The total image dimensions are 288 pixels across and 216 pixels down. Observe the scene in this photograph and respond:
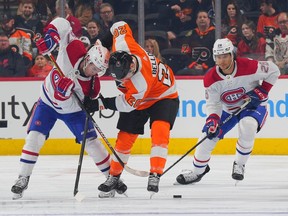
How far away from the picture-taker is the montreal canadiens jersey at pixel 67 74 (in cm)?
611

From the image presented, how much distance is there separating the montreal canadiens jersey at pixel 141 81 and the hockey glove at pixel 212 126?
560mm

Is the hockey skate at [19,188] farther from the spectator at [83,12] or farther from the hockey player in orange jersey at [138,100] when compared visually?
the spectator at [83,12]

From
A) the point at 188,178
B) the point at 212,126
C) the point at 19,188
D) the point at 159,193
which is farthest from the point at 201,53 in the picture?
the point at 19,188

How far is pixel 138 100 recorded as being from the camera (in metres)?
5.90

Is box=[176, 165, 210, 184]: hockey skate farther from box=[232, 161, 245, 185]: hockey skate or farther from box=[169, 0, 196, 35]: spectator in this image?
box=[169, 0, 196, 35]: spectator

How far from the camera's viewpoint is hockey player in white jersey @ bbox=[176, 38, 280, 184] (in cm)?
688

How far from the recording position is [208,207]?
5.61m

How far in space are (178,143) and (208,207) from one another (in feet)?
13.0

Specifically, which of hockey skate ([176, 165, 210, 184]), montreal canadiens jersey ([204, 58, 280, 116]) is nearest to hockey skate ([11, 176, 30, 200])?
hockey skate ([176, 165, 210, 184])

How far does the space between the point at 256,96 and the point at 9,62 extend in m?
3.47

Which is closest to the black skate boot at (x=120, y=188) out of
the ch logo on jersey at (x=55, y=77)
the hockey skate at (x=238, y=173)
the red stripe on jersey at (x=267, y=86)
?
the ch logo on jersey at (x=55, y=77)

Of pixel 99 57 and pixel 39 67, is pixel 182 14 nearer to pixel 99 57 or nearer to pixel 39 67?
pixel 39 67

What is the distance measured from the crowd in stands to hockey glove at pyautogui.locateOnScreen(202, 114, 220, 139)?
285 centimetres

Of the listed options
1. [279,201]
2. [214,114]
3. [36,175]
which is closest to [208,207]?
[279,201]
